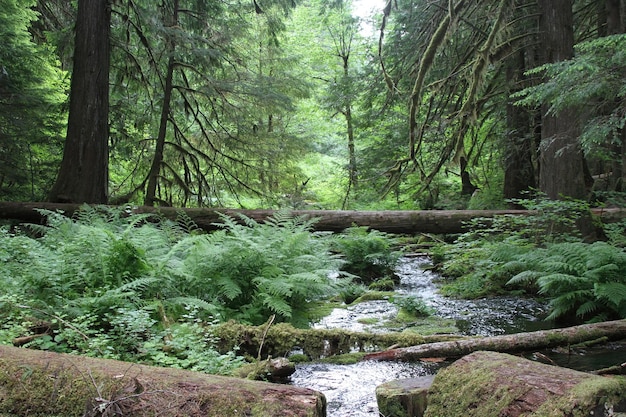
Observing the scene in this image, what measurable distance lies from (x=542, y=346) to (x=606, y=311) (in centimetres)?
164

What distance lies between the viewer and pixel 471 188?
54.7 feet

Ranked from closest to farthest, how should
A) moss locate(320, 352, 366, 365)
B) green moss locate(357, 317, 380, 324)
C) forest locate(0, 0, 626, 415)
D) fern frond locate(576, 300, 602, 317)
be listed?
moss locate(320, 352, 366, 365), forest locate(0, 0, 626, 415), fern frond locate(576, 300, 602, 317), green moss locate(357, 317, 380, 324)

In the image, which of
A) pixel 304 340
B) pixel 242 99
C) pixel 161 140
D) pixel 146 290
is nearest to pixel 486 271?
pixel 304 340

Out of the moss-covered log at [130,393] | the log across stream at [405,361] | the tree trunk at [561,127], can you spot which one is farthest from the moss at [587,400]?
the tree trunk at [561,127]

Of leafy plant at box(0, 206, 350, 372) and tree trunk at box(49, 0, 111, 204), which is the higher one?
tree trunk at box(49, 0, 111, 204)

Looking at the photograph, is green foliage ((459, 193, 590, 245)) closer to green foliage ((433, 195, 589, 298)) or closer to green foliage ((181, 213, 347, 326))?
green foliage ((433, 195, 589, 298))

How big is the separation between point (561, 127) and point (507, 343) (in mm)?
5462

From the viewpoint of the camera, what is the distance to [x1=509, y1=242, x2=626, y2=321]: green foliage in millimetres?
4840

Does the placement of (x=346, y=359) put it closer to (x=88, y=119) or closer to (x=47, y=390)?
(x=47, y=390)

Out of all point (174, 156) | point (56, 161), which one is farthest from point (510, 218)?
point (56, 161)

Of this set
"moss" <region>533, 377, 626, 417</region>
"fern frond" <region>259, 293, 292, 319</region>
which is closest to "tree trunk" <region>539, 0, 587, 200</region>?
"fern frond" <region>259, 293, 292, 319</region>

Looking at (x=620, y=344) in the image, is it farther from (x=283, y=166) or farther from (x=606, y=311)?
(x=283, y=166)

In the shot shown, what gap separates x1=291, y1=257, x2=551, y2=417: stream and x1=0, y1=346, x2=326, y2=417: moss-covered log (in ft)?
3.36

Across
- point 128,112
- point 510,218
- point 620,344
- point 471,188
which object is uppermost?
point 128,112
